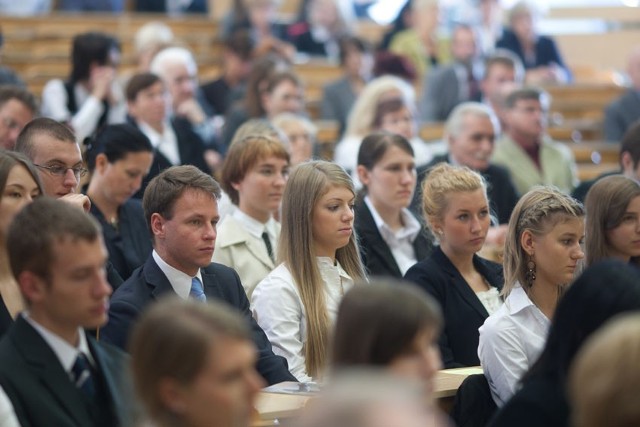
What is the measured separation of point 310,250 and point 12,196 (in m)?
1.27

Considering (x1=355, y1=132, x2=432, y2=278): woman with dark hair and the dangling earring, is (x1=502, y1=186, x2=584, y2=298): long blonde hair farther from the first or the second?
(x1=355, y1=132, x2=432, y2=278): woman with dark hair

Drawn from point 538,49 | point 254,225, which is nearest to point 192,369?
point 254,225

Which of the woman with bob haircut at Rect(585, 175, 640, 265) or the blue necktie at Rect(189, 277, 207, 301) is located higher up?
the blue necktie at Rect(189, 277, 207, 301)

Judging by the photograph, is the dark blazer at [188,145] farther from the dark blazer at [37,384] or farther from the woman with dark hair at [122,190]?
the dark blazer at [37,384]

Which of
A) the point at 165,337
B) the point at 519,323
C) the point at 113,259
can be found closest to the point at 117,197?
the point at 113,259

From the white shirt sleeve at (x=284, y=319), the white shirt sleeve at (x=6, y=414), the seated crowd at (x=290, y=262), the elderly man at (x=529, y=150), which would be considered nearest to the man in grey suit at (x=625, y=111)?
the seated crowd at (x=290, y=262)

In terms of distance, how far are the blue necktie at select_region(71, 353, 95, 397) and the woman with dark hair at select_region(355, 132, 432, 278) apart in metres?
2.42

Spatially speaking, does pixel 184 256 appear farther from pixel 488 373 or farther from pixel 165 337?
pixel 165 337

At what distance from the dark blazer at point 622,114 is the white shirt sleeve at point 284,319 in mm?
5770

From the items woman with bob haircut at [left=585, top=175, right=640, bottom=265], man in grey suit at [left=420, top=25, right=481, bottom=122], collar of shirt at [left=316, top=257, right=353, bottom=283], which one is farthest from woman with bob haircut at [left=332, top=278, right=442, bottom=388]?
man in grey suit at [left=420, top=25, right=481, bottom=122]

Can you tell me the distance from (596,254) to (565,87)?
6.59 metres

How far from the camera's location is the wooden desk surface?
132 inches

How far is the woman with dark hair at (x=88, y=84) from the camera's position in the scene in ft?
24.2

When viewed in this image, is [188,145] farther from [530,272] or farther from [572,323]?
[572,323]
